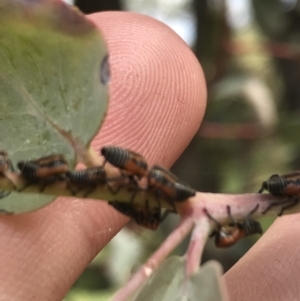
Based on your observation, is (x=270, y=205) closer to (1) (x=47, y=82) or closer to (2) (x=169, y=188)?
(2) (x=169, y=188)

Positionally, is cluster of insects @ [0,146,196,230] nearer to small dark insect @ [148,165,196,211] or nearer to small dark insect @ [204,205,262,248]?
small dark insect @ [148,165,196,211]

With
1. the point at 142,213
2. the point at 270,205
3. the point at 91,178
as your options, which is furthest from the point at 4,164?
the point at 270,205

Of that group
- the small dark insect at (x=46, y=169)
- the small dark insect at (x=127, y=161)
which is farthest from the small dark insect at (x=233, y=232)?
the small dark insect at (x=46, y=169)

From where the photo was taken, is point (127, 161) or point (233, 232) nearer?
point (127, 161)

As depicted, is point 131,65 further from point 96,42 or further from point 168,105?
point 96,42

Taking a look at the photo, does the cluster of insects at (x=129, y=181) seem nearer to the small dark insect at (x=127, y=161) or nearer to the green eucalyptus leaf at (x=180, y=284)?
the small dark insect at (x=127, y=161)

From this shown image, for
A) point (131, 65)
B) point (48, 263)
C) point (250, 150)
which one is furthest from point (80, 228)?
point (250, 150)
